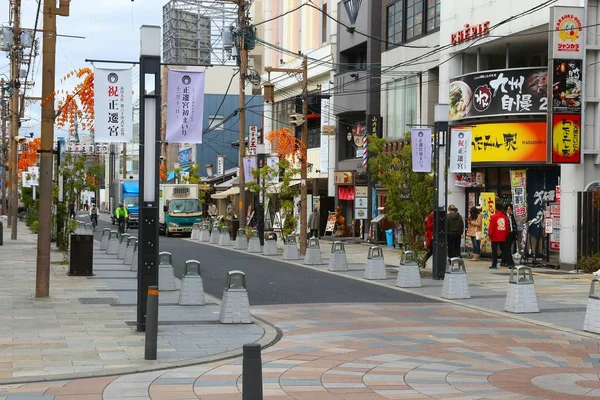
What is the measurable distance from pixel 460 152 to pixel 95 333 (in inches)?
525

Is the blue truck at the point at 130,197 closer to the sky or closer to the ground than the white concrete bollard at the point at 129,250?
closer to the sky

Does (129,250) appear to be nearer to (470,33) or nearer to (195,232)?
(470,33)

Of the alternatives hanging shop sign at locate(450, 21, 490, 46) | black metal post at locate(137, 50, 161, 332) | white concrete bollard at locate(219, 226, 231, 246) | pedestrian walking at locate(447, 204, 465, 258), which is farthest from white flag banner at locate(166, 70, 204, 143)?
white concrete bollard at locate(219, 226, 231, 246)

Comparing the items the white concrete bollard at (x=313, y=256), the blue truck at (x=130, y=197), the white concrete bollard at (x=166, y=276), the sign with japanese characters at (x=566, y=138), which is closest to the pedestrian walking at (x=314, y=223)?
the white concrete bollard at (x=313, y=256)

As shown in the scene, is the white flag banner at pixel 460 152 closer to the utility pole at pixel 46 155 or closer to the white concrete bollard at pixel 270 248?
the utility pole at pixel 46 155

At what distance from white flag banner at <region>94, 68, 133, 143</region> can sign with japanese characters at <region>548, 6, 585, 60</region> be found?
48.8 ft

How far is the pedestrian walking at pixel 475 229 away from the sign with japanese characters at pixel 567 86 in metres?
5.49

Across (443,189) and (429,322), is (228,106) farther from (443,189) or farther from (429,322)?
(429,322)

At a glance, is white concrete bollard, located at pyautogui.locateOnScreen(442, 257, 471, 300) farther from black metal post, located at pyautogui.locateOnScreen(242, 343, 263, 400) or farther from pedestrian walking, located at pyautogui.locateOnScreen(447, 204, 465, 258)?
black metal post, located at pyautogui.locateOnScreen(242, 343, 263, 400)

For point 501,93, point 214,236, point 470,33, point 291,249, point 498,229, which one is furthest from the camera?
point 214,236

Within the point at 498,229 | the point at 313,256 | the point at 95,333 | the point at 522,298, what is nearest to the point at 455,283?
the point at 522,298

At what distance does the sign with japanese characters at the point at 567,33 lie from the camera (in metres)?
25.4

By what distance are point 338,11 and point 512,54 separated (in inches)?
651

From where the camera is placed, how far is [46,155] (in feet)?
57.1
